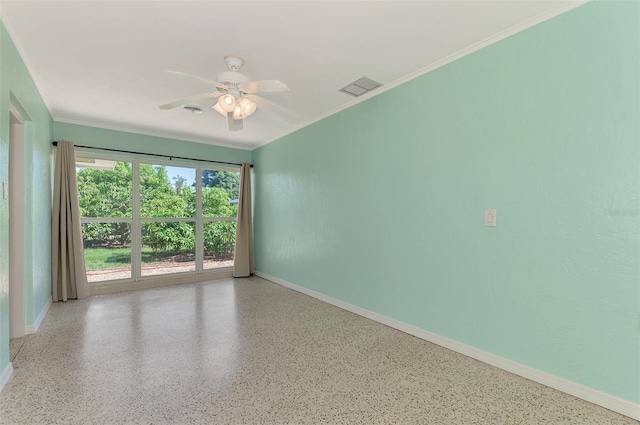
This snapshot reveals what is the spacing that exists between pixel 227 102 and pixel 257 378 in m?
2.12

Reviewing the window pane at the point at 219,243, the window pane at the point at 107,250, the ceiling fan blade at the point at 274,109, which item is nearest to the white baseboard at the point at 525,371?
the ceiling fan blade at the point at 274,109

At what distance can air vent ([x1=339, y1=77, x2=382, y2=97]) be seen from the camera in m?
3.03

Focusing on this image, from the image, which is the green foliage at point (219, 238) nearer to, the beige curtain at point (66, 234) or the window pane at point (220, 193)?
the window pane at point (220, 193)

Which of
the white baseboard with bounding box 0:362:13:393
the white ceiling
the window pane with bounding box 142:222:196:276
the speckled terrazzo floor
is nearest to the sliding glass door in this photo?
the window pane with bounding box 142:222:196:276

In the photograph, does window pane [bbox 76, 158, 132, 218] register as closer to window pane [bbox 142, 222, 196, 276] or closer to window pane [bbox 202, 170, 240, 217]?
window pane [bbox 142, 222, 196, 276]

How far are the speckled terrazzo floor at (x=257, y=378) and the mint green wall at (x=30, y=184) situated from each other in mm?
414

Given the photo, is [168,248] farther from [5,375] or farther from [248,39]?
[248,39]

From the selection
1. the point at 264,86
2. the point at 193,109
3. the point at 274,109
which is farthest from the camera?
the point at 193,109

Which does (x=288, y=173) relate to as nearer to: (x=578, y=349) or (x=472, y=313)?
(x=472, y=313)

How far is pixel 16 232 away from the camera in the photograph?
278cm

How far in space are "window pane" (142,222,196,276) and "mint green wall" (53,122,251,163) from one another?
4.06ft

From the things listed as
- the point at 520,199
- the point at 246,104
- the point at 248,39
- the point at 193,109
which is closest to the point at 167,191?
the point at 193,109

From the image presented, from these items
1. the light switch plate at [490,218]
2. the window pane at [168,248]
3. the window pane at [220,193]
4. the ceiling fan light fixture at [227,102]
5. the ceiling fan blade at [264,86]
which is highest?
the ceiling fan blade at [264,86]

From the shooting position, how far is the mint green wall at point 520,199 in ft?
5.87
